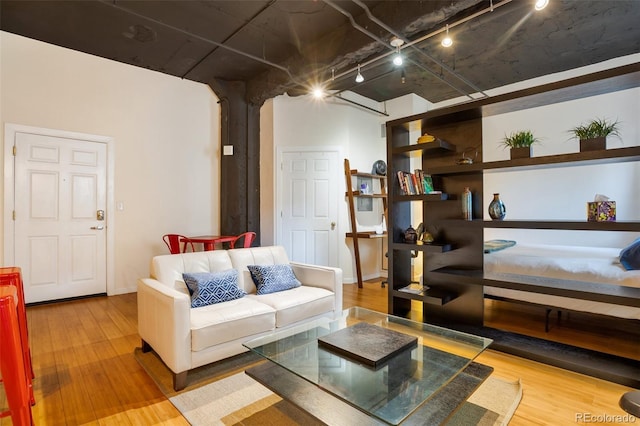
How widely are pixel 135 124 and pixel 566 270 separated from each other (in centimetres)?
535

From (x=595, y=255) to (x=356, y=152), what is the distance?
3413mm

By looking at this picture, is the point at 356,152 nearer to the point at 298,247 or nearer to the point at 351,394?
the point at 298,247

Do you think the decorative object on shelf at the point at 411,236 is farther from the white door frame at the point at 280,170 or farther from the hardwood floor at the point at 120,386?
the white door frame at the point at 280,170

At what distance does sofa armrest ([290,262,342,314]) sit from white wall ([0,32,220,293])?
260 centimetres

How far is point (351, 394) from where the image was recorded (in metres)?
1.38

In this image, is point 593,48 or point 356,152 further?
point 356,152

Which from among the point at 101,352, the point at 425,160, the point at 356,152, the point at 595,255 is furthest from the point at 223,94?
the point at 595,255

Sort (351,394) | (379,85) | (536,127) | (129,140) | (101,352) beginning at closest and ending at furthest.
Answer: (351,394)
(101,352)
(129,140)
(536,127)
(379,85)

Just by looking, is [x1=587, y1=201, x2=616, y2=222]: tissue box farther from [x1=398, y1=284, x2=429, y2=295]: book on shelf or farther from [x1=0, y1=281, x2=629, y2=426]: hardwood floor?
[x1=398, y1=284, x2=429, y2=295]: book on shelf

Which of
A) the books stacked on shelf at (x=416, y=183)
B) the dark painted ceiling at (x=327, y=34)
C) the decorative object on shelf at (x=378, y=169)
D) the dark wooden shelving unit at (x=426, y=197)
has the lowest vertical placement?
the dark wooden shelving unit at (x=426, y=197)

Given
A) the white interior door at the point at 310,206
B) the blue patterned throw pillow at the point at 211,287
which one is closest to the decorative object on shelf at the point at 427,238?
the blue patterned throw pillow at the point at 211,287

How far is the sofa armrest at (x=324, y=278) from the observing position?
2953mm

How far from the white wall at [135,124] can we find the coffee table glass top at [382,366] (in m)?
3.44

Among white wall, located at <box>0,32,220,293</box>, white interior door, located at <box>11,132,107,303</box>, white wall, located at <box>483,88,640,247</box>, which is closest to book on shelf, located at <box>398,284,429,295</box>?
white wall, located at <box>483,88,640,247</box>
